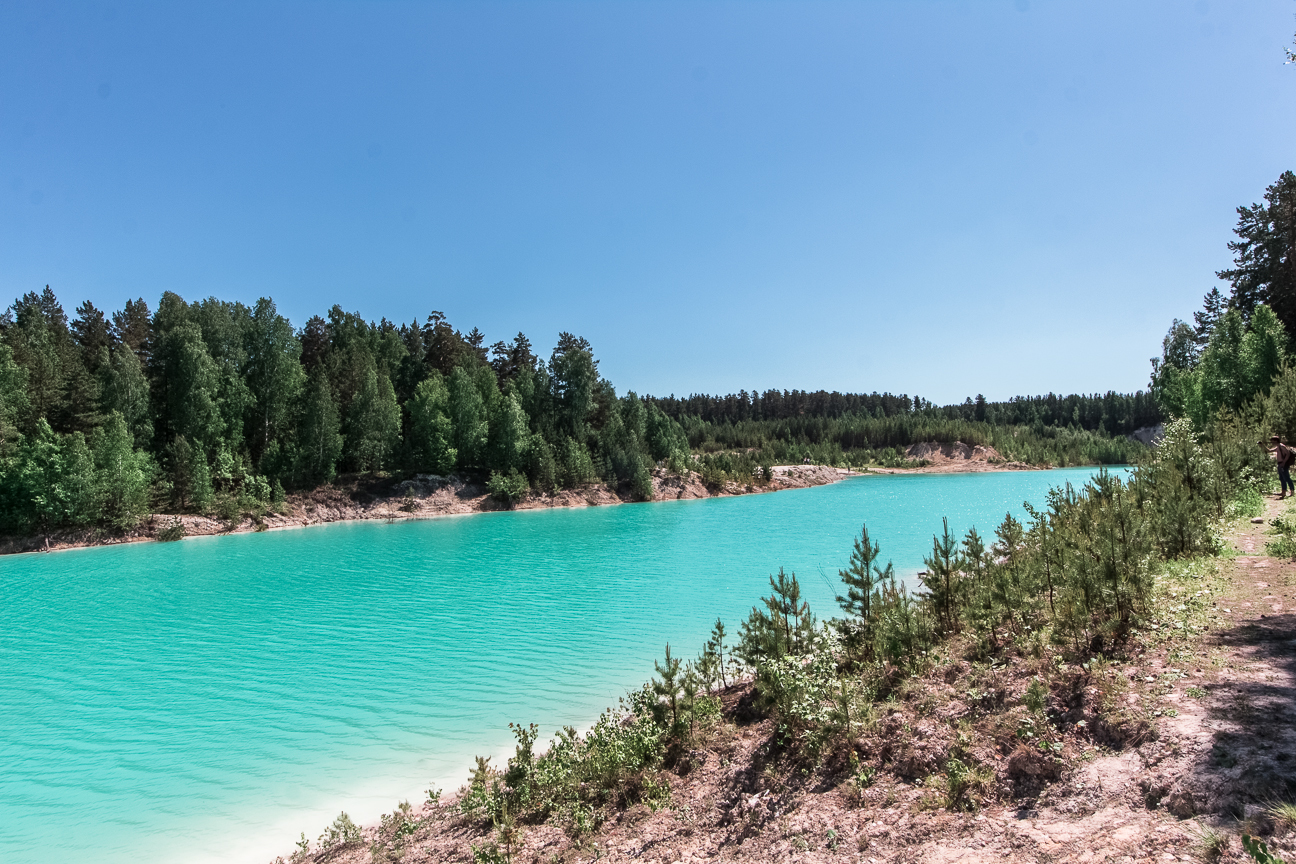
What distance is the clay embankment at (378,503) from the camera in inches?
1848

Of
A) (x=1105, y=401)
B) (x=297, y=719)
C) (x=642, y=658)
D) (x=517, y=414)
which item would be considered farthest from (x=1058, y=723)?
(x=1105, y=401)

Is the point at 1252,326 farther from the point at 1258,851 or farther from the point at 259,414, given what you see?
the point at 259,414

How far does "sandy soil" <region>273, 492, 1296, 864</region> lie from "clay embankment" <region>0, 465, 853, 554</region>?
177 ft

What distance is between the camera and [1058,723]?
6.65 m

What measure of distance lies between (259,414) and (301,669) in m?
59.5

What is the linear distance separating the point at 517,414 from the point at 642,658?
201ft

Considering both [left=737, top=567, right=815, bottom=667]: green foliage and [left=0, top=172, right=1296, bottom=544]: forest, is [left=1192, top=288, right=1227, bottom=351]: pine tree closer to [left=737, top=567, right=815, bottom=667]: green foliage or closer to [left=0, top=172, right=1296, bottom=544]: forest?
[left=0, top=172, right=1296, bottom=544]: forest

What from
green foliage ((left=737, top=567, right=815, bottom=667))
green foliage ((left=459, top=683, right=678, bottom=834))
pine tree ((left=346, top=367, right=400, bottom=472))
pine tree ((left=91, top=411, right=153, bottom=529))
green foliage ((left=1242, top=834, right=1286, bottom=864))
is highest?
pine tree ((left=346, top=367, right=400, bottom=472))

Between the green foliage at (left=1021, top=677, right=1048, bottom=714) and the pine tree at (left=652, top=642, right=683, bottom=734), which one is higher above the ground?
the green foliage at (left=1021, top=677, right=1048, bottom=714)

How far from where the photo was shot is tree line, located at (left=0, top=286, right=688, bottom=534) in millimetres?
47406

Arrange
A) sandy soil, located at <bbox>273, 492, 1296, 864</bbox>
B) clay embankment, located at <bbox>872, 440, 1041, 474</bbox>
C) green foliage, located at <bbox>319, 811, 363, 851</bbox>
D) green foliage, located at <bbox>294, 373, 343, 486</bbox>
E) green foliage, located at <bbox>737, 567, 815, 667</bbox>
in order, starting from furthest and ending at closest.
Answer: clay embankment, located at <bbox>872, 440, 1041, 474</bbox>, green foliage, located at <bbox>294, 373, 343, 486</bbox>, green foliage, located at <bbox>737, 567, 815, 667</bbox>, green foliage, located at <bbox>319, 811, 363, 851</bbox>, sandy soil, located at <bbox>273, 492, 1296, 864</bbox>

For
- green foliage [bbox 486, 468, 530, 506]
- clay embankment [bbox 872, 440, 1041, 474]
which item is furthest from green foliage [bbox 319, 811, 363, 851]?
clay embankment [bbox 872, 440, 1041, 474]

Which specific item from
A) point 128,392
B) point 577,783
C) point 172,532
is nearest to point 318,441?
point 128,392

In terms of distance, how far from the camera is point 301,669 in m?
16.0
